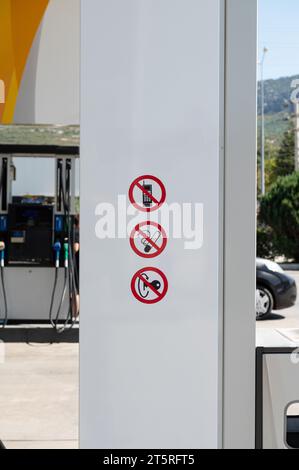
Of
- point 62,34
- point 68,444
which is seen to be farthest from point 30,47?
point 68,444

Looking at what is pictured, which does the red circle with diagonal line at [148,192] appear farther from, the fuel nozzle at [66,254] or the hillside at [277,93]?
the fuel nozzle at [66,254]

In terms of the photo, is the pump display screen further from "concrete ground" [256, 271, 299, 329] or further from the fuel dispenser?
"concrete ground" [256, 271, 299, 329]

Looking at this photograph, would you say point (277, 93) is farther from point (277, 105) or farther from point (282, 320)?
point (282, 320)

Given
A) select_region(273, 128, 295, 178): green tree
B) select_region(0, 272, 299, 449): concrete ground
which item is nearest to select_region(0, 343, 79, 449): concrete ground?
select_region(0, 272, 299, 449): concrete ground

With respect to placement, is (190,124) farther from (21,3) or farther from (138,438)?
(21,3)

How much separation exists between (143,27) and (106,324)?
660mm

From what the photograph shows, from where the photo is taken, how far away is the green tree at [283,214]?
54.0 inches

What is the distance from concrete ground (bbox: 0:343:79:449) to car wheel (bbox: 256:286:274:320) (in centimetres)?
276

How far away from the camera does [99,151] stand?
1436mm

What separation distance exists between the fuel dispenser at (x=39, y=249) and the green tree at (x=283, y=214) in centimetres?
667

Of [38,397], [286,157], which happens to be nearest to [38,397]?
[38,397]

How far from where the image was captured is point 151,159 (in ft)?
4.70

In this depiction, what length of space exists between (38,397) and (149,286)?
13.4 feet
